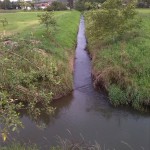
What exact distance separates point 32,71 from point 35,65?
0.54 feet

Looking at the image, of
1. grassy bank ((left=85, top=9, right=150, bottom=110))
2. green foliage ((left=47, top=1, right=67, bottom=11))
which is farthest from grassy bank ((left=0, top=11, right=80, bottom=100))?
green foliage ((left=47, top=1, right=67, bottom=11))

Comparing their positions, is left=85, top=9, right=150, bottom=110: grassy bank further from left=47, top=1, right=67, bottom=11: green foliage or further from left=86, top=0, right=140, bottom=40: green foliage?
left=47, top=1, right=67, bottom=11: green foliage

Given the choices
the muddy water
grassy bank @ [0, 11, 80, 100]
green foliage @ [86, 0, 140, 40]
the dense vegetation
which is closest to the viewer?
the dense vegetation

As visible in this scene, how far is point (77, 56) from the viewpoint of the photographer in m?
26.1

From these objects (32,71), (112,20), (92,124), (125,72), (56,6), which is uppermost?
(32,71)

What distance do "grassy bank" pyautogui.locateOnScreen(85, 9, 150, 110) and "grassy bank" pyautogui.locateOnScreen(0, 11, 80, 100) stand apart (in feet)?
7.27

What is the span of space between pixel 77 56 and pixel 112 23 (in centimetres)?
443

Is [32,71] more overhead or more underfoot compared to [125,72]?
more overhead

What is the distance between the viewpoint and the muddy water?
12242mm

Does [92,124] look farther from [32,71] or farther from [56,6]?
[56,6]

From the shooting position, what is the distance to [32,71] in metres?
7.29

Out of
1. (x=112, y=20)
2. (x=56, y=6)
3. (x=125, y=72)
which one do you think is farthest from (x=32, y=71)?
(x=56, y=6)

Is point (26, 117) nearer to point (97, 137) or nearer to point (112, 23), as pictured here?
point (97, 137)

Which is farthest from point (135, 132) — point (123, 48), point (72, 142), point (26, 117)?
point (123, 48)
